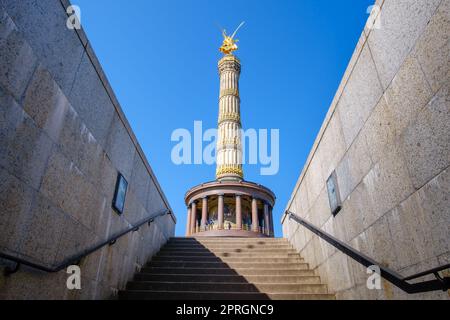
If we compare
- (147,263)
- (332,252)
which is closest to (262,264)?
(332,252)

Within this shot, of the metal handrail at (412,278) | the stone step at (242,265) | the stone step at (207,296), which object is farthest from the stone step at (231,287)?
the metal handrail at (412,278)

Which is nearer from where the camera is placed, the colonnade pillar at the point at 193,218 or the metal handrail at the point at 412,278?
the metal handrail at the point at 412,278

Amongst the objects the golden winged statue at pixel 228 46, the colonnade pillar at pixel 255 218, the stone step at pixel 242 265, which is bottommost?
the stone step at pixel 242 265

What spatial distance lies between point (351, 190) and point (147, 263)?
189 inches

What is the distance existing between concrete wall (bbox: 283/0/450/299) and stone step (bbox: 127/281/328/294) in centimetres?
48

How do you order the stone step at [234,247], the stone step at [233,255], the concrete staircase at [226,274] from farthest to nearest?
the stone step at [234,247] → the stone step at [233,255] → the concrete staircase at [226,274]

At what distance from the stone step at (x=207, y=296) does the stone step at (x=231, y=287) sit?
280 mm

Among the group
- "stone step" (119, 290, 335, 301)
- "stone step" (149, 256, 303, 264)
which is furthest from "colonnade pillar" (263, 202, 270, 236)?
"stone step" (119, 290, 335, 301)

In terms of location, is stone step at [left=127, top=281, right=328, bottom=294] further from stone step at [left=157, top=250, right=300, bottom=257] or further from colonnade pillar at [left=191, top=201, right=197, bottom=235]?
colonnade pillar at [left=191, top=201, right=197, bottom=235]

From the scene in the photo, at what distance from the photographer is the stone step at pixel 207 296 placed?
510cm

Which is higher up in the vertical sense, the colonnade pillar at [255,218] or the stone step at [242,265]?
the colonnade pillar at [255,218]

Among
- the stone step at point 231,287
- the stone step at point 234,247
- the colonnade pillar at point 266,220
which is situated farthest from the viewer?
the colonnade pillar at point 266,220

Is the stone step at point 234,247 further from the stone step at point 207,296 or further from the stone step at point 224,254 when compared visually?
the stone step at point 207,296

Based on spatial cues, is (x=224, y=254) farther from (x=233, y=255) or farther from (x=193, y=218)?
(x=193, y=218)
